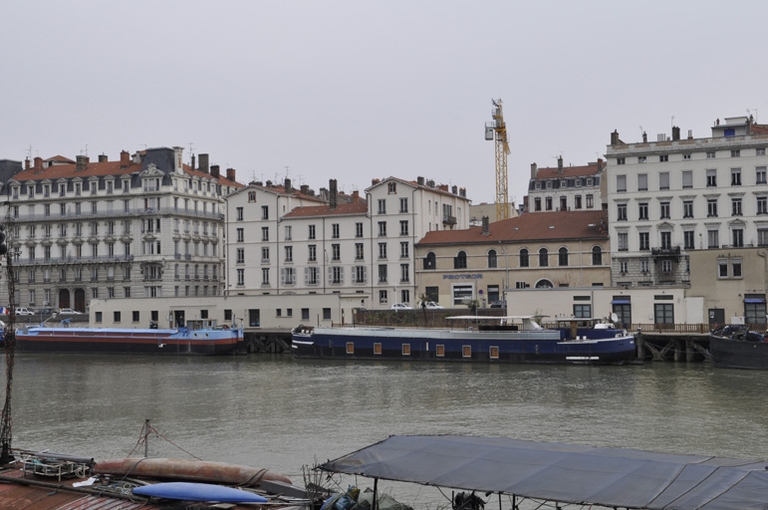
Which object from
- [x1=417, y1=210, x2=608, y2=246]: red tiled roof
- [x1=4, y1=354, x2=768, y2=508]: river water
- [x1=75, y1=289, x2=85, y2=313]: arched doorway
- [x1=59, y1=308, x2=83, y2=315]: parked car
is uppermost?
[x1=417, y1=210, x2=608, y2=246]: red tiled roof

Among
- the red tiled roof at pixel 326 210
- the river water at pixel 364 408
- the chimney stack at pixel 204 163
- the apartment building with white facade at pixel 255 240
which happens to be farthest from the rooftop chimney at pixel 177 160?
the river water at pixel 364 408

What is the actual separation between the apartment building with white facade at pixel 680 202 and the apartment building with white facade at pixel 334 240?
16.4 meters

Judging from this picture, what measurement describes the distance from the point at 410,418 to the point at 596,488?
21.5m

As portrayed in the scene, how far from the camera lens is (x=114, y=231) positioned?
313ft

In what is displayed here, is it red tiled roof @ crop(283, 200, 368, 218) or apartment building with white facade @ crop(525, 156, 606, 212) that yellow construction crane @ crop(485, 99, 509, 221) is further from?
red tiled roof @ crop(283, 200, 368, 218)

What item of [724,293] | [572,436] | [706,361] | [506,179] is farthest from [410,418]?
[506,179]

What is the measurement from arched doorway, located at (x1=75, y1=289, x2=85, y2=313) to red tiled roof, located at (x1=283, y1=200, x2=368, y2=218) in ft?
85.7

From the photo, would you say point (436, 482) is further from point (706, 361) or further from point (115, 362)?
point (115, 362)

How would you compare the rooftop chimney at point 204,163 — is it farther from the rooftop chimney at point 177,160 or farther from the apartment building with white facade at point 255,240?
the apartment building with white facade at point 255,240

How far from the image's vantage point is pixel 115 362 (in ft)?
213

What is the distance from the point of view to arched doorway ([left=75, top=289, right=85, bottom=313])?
9575 centimetres

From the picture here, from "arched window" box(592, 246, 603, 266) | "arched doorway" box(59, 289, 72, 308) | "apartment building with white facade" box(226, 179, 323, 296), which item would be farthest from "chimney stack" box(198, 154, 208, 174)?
"arched window" box(592, 246, 603, 266)

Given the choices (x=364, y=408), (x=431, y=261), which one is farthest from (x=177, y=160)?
(x=364, y=408)

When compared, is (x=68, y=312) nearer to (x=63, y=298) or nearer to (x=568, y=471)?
(x=63, y=298)
